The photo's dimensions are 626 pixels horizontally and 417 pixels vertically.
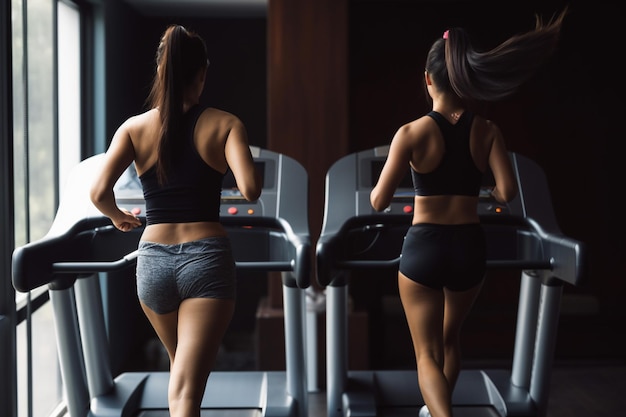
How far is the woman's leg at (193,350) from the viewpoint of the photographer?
2.06 m

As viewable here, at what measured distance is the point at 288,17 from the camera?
4.29 metres

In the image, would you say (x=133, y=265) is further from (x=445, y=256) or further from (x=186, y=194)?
(x=445, y=256)

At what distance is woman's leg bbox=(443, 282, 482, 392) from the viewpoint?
8.04ft

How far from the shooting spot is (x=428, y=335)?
2430 millimetres

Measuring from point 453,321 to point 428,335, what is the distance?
0.36ft

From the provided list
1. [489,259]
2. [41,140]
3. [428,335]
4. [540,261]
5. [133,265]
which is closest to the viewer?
[428,335]

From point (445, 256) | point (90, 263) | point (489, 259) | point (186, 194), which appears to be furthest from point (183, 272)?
point (489, 259)

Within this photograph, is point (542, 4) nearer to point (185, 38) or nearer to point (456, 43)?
point (456, 43)

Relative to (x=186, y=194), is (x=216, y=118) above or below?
above

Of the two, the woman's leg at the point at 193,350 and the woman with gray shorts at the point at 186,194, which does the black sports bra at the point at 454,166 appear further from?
the woman's leg at the point at 193,350

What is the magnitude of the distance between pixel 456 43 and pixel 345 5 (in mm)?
2090

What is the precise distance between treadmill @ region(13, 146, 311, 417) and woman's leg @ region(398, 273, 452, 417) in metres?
0.47

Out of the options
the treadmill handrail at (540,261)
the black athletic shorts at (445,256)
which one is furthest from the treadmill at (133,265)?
the black athletic shorts at (445,256)

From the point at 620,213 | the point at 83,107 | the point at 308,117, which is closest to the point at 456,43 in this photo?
→ the point at 308,117
